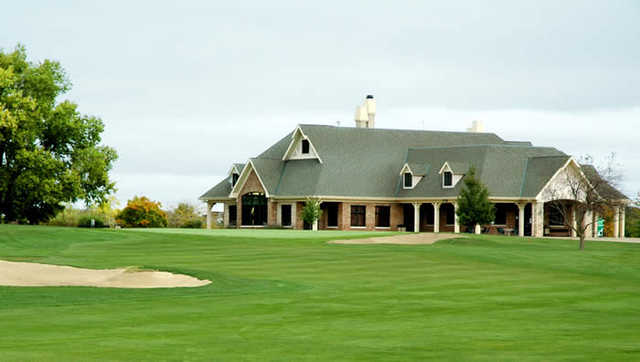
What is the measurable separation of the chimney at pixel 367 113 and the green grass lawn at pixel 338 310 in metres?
47.0

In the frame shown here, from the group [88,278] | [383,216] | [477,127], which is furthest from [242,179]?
[88,278]

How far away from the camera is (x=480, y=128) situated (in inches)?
3659

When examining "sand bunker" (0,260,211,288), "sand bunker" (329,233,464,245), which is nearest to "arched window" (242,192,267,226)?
"sand bunker" (329,233,464,245)

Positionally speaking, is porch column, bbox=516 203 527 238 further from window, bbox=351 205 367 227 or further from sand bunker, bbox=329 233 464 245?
sand bunker, bbox=329 233 464 245

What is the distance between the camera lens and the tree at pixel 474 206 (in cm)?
6612

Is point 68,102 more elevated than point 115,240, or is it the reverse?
point 68,102

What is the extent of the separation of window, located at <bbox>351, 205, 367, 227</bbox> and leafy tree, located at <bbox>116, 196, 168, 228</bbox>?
17.3m

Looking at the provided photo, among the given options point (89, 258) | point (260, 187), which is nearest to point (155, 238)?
point (89, 258)

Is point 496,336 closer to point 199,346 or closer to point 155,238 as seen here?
point 199,346

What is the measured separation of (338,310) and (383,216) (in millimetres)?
56884

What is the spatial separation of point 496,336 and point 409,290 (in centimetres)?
978

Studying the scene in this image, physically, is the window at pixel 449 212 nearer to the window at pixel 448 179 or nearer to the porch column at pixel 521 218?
the window at pixel 448 179

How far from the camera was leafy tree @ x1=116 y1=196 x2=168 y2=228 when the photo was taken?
275 ft

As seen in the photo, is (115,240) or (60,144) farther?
(60,144)
